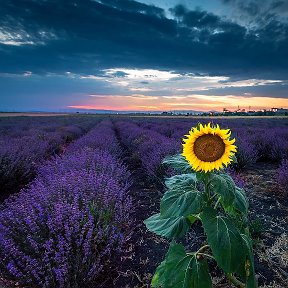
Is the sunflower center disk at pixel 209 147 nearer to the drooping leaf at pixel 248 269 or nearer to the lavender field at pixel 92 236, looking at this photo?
the drooping leaf at pixel 248 269

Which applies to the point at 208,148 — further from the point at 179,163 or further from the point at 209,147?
the point at 179,163

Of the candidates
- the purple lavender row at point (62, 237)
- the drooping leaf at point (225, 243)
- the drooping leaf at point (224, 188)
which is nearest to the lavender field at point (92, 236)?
the purple lavender row at point (62, 237)

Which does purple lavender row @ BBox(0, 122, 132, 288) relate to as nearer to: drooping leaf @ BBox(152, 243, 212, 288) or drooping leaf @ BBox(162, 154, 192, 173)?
drooping leaf @ BBox(152, 243, 212, 288)

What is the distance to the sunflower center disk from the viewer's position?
5.02 feet

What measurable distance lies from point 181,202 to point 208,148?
12.3 inches

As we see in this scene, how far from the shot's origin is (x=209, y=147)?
1.55m

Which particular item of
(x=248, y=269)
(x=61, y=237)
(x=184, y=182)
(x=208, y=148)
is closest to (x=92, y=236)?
(x=61, y=237)

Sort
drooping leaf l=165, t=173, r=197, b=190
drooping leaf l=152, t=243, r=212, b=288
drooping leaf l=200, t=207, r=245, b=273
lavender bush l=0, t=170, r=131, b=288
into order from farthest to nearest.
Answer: lavender bush l=0, t=170, r=131, b=288 → drooping leaf l=165, t=173, r=197, b=190 → drooping leaf l=152, t=243, r=212, b=288 → drooping leaf l=200, t=207, r=245, b=273

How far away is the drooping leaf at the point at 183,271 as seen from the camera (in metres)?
1.58

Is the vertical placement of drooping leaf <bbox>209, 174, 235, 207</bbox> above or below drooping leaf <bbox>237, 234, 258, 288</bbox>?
above

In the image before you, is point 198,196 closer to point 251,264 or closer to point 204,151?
point 204,151

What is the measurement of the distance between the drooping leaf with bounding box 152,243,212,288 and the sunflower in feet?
1.70

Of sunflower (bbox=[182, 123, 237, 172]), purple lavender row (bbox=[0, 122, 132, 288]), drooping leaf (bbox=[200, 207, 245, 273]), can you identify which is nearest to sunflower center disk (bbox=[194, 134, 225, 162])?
sunflower (bbox=[182, 123, 237, 172])

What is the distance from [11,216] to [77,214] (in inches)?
24.7
